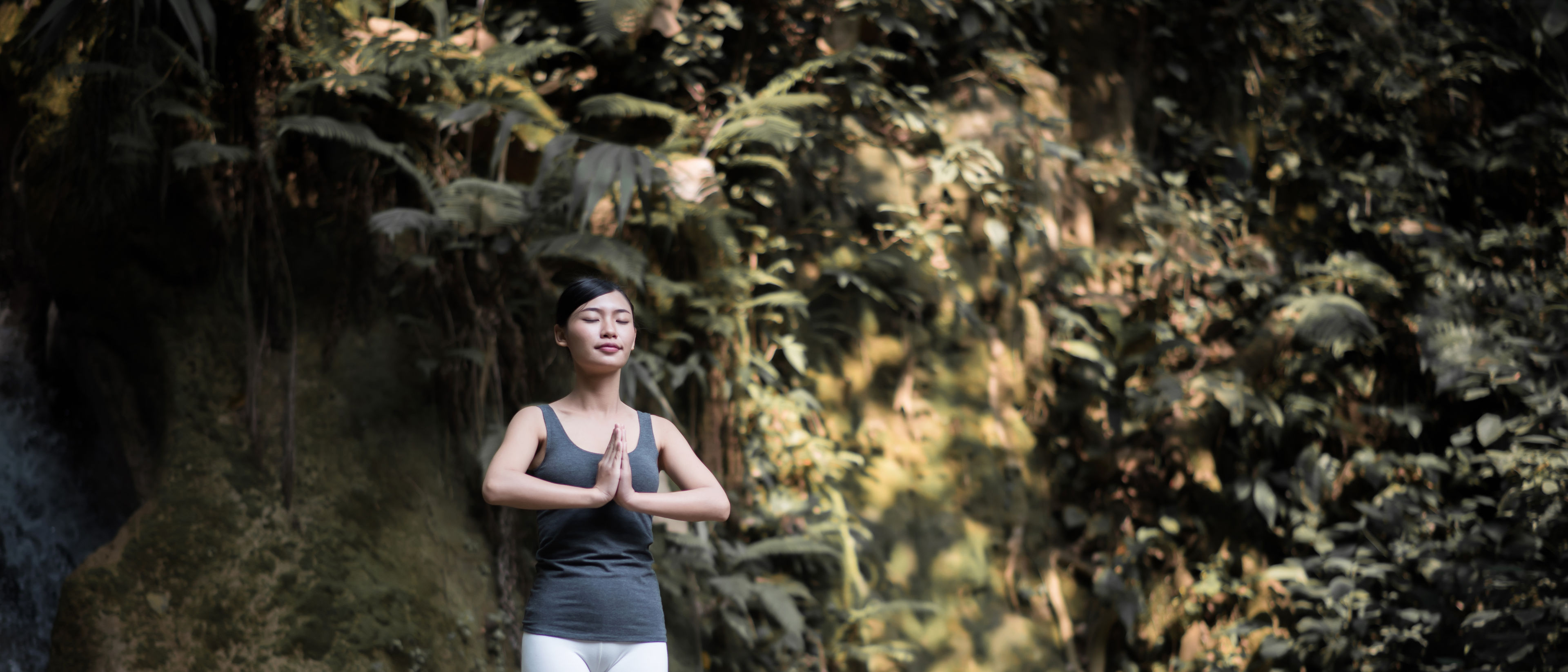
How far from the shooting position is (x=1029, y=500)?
543cm

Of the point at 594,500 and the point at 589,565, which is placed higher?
the point at 594,500

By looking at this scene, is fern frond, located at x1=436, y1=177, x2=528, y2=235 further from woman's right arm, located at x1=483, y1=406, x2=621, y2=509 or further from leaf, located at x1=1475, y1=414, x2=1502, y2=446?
leaf, located at x1=1475, y1=414, x2=1502, y2=446

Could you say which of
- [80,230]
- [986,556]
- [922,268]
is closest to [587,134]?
[922,268]

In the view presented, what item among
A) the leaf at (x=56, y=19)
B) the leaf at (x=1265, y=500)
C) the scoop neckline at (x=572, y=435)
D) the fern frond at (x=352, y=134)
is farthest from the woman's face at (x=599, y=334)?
the leaf at (x=1265, y=500)

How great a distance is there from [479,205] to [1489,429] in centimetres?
488

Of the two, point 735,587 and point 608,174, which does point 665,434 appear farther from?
point 735,587

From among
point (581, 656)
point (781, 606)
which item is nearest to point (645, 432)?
point (581, 656)

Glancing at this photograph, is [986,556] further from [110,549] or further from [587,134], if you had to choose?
[110,549]

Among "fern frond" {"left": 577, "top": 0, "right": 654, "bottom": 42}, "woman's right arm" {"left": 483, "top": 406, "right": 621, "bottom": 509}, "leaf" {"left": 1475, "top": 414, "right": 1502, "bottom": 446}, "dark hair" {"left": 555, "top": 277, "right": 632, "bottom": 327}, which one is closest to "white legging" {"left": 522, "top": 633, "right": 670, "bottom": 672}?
"woman's right arm" {"left": 483, "top": 406, "right": 621, "bottom": 509}

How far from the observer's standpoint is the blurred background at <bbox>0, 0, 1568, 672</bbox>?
356 cm

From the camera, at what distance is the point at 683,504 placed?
80.9 inches

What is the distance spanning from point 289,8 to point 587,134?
143 centimetres

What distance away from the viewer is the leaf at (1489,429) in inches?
196

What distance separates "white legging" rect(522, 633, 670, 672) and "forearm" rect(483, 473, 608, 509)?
277mm
